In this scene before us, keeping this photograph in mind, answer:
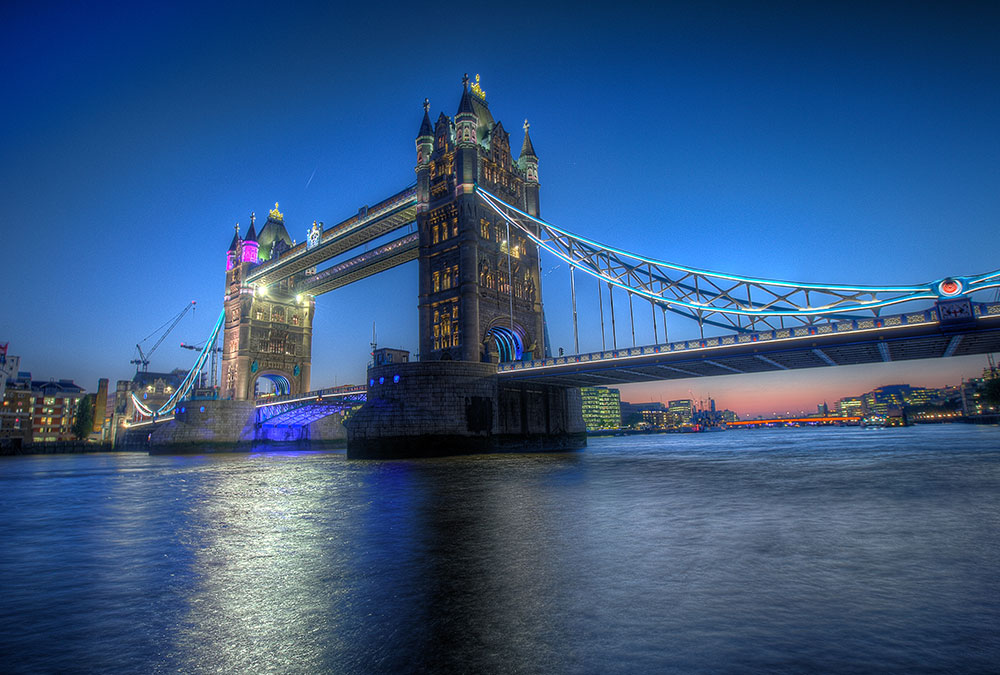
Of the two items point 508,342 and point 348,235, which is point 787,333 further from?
point 348,235

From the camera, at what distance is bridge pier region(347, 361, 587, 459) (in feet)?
115

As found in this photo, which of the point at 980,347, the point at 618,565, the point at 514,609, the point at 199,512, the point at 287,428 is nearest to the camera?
the point at 514,609

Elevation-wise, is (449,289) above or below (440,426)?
above

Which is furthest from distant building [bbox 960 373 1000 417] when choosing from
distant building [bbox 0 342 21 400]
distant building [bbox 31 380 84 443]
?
distant building [bbox 31 380 84 443]

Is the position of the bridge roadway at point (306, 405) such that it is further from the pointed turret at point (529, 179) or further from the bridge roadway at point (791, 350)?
the pointed turret at point (529, 179)

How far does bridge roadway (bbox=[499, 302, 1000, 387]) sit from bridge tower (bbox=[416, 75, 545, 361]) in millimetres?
6686

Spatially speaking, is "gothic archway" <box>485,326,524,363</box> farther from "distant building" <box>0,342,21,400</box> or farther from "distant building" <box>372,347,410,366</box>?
"distant building" <box>0,342,21,400</box>

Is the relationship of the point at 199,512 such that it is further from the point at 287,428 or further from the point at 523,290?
the point at 287,428

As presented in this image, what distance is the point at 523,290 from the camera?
160ft

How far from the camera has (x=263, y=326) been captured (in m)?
72.2

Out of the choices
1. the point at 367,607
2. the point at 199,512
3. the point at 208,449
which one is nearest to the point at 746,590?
the point at 367,607

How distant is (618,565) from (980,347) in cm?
3505

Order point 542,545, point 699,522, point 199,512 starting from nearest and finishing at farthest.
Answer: point 542,545
point 699,522
point 199,512

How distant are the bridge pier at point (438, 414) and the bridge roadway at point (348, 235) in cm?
2065
